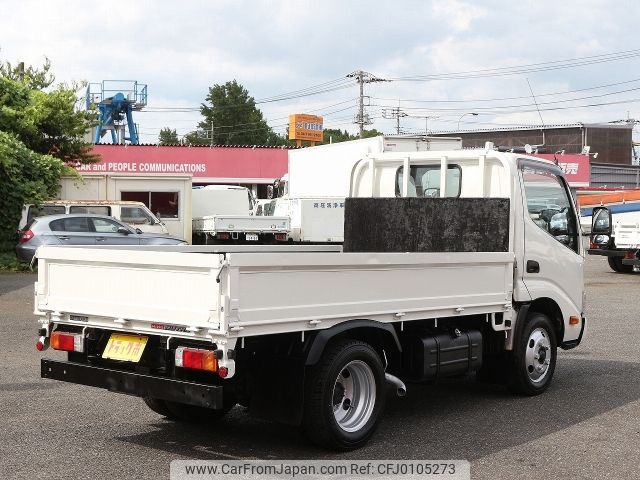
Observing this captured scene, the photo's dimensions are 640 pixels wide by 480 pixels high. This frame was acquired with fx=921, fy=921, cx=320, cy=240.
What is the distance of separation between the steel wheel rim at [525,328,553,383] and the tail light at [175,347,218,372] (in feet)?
11.8

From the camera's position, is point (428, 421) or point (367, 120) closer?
point (428, 421)

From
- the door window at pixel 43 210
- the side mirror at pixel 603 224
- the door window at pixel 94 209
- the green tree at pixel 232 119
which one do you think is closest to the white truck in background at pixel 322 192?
the door window at pixel 94 209

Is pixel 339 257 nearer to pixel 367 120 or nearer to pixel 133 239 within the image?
pixel 133 239

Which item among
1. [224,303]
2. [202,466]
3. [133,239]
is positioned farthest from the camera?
[133,239]

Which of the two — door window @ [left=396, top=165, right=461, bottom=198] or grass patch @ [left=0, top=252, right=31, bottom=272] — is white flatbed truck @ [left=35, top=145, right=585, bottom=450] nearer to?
door window @ [left=396, top=165, right=461, bottom=198]

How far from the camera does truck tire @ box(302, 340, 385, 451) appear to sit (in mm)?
6105

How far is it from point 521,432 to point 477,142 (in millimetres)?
84899

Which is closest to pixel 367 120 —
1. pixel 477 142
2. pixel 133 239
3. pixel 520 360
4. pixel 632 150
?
pixel 477 142

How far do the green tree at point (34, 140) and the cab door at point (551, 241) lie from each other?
18.3m

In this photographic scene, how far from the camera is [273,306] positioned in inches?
228

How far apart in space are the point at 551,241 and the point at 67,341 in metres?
4.45

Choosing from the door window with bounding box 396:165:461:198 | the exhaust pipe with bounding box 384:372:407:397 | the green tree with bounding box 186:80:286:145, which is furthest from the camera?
the green tree with bounding box 186:80:286:145

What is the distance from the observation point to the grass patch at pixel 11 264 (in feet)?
74.7

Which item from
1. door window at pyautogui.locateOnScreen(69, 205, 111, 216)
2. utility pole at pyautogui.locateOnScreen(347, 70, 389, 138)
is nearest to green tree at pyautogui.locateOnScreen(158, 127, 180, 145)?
utility pole at pyautogui.locateOnScreen(347, 70, 389, 138)
